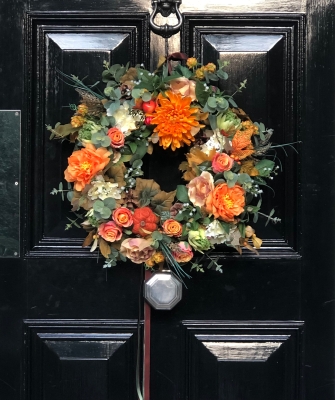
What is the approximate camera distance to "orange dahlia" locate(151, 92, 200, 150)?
4.65 ft

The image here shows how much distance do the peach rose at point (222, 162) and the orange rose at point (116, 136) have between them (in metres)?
0.25

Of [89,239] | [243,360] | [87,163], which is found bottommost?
[243,360]

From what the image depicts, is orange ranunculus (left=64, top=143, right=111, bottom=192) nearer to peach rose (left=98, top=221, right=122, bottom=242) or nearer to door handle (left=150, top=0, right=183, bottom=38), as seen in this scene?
peach rose (left=98, top=221, right=122, bottom=242)

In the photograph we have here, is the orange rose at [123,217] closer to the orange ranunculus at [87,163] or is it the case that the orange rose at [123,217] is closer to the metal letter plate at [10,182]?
the orange ranunculus at [87,163]

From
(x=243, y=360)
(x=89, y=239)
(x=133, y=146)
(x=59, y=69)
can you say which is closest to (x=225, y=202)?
(x=133, y=146)

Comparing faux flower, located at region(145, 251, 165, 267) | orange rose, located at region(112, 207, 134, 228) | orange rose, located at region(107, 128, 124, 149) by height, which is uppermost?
orange rose, located at region(107, 128, 124, 149)

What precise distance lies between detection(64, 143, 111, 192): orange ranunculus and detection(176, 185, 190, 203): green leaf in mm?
212

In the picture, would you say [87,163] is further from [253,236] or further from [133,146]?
[253,236]

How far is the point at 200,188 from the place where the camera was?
145cm

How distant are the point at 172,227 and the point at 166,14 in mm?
622

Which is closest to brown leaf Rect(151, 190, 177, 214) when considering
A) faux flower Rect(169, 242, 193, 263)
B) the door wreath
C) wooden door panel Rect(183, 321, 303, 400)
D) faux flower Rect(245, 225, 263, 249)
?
the door wreath

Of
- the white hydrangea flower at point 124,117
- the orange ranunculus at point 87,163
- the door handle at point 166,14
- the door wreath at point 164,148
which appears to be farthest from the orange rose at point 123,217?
the door handle at point 166,14

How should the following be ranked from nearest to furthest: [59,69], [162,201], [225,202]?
[225,202], [162,201], [59,69]

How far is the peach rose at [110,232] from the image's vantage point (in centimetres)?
145
